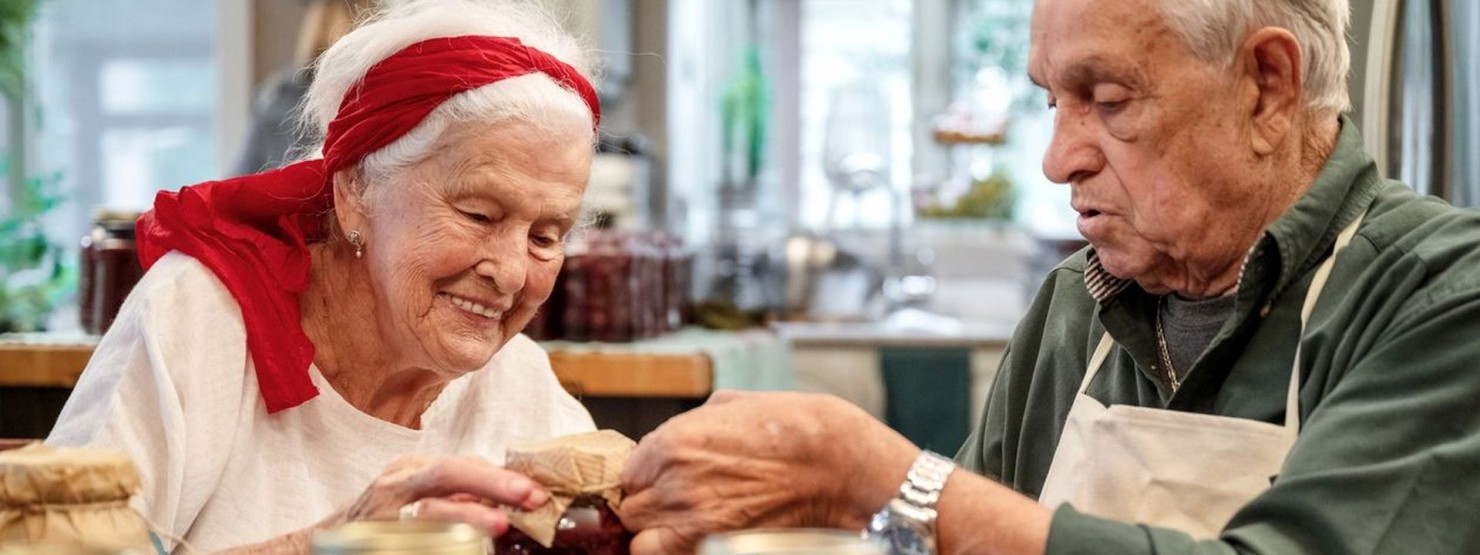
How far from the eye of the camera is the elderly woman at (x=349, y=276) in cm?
170

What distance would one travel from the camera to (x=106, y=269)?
122 inches

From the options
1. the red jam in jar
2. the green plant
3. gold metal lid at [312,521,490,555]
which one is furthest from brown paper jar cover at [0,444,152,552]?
the green plant

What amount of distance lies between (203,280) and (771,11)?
224 inches

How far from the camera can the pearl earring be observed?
6.14 ft

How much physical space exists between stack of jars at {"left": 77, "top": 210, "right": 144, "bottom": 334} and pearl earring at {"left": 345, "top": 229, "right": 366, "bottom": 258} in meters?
1.37

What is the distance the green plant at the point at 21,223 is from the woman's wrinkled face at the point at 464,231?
A: 4.26 meters

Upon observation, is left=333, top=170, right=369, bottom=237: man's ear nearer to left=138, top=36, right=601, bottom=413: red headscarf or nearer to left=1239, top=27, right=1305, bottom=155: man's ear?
left=138, top=36, right=601, bottom=413: red headscarf

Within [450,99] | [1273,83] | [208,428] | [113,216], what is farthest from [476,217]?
[113,216]

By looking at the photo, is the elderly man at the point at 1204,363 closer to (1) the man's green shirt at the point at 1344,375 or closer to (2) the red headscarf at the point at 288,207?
(1) the man's green shirt at the point at 1344,375

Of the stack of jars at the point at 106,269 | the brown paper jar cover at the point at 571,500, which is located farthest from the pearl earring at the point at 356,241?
the stack of jars at the point at 106,269

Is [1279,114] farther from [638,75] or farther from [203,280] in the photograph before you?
[638,75]

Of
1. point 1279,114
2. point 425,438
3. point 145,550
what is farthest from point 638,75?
point 145,550

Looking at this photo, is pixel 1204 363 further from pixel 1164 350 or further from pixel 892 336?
pixel 892 336

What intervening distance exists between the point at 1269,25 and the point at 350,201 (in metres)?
1.07
